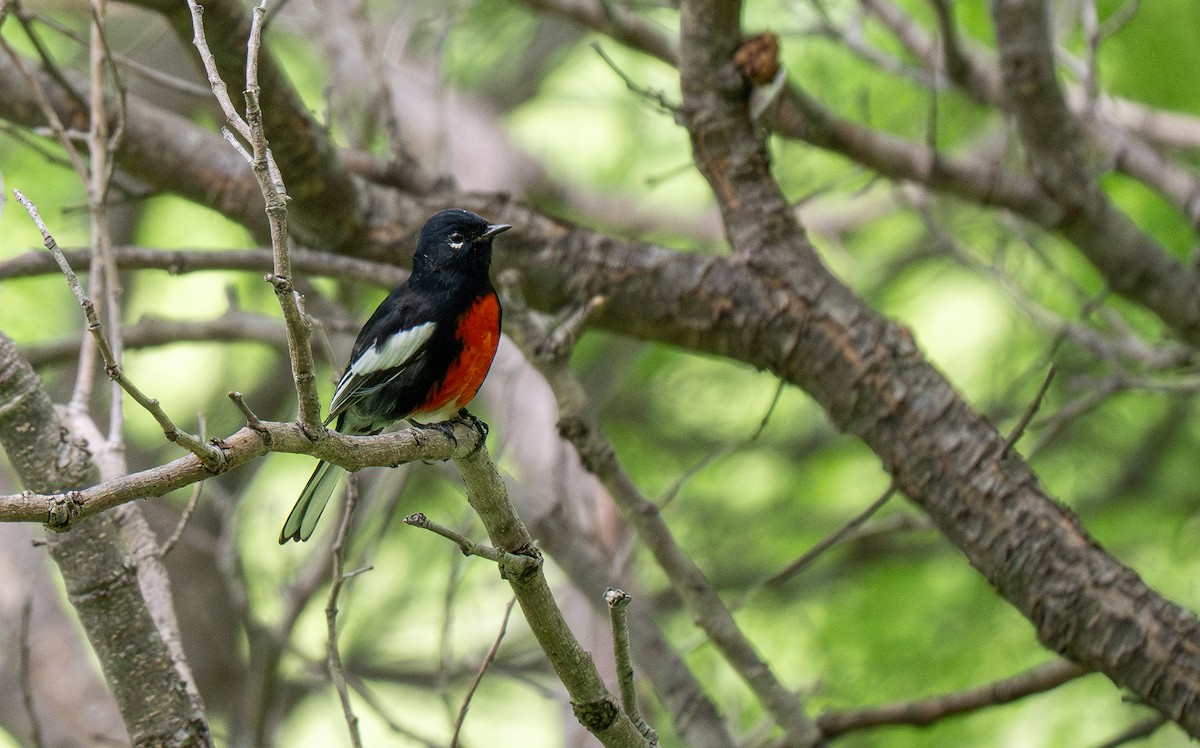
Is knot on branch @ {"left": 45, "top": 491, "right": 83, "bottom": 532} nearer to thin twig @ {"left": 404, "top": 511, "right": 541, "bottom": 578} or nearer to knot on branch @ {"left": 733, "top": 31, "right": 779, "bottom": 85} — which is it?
thin twig @ {"left": 404, "top": 511, "right": 541, "bottom": 578}

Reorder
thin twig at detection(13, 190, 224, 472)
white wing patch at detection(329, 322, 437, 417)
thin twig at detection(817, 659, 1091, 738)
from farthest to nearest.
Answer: thin twig at detection(817, 659, 1091, 738) < white wing patch at detection(329, 322, 437, 417) < thin twig at detection(13, 190, 224, 472)

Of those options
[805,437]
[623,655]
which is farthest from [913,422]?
[805,437]

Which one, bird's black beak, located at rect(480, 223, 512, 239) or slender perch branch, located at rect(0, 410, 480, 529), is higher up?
bird's black beak, located at rect(480, 223, 512, 239)

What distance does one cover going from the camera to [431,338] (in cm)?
326

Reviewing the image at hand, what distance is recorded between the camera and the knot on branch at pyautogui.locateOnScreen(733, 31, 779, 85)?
378 centimetres

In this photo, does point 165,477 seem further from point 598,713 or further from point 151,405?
point 598,713

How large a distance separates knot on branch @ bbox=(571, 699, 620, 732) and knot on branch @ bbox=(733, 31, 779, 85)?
2.34 m

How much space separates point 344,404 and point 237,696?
177 inches

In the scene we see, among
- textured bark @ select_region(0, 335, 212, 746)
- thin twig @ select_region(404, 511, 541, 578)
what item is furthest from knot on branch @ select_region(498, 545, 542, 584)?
textured bark @ select_region(0, 335, 212, 746)

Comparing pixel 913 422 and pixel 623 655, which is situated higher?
pixel 913 422

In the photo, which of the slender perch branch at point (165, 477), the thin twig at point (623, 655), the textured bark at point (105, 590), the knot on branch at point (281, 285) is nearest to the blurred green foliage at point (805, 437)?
the textured bark at point (105, 590)

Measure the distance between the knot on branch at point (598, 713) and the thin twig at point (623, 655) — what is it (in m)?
0.05

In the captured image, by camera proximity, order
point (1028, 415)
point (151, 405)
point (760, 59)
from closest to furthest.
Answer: point (151, 405), point (1028, 415), point (760, 59)

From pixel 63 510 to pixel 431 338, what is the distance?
1802 millimetres
